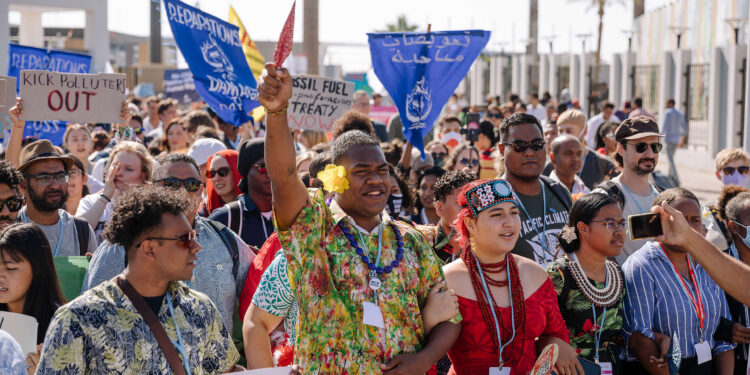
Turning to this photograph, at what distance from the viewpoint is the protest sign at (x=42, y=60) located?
9.38 m

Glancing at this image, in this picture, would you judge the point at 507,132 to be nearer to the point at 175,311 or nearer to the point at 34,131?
the point at 175,311

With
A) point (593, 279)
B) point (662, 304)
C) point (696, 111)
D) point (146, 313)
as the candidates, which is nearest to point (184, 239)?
point (146, 313)

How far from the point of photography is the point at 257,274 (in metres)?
4.36

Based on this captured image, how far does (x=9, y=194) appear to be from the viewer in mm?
4914

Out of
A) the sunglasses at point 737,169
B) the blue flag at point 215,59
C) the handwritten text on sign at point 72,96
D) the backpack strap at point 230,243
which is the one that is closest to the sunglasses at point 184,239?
the backpack strap at point 230,243

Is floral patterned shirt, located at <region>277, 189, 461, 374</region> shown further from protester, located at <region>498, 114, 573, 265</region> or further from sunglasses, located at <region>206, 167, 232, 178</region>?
sunglasses, located at <region>206, 167, 232, 178</region>

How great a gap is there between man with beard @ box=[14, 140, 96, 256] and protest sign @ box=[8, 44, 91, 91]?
12.7 ft

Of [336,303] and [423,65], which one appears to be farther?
[423,65]

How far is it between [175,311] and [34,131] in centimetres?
640

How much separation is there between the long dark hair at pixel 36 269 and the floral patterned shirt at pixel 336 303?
4.16 feet

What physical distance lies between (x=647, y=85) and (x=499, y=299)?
103ft

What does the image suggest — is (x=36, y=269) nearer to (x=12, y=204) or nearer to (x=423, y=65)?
(x=12, y=204)

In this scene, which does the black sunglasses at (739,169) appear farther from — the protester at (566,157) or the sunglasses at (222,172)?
the sunglasses at (222,172)

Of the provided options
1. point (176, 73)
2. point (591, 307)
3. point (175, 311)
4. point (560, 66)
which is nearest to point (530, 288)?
point (591, 307)
